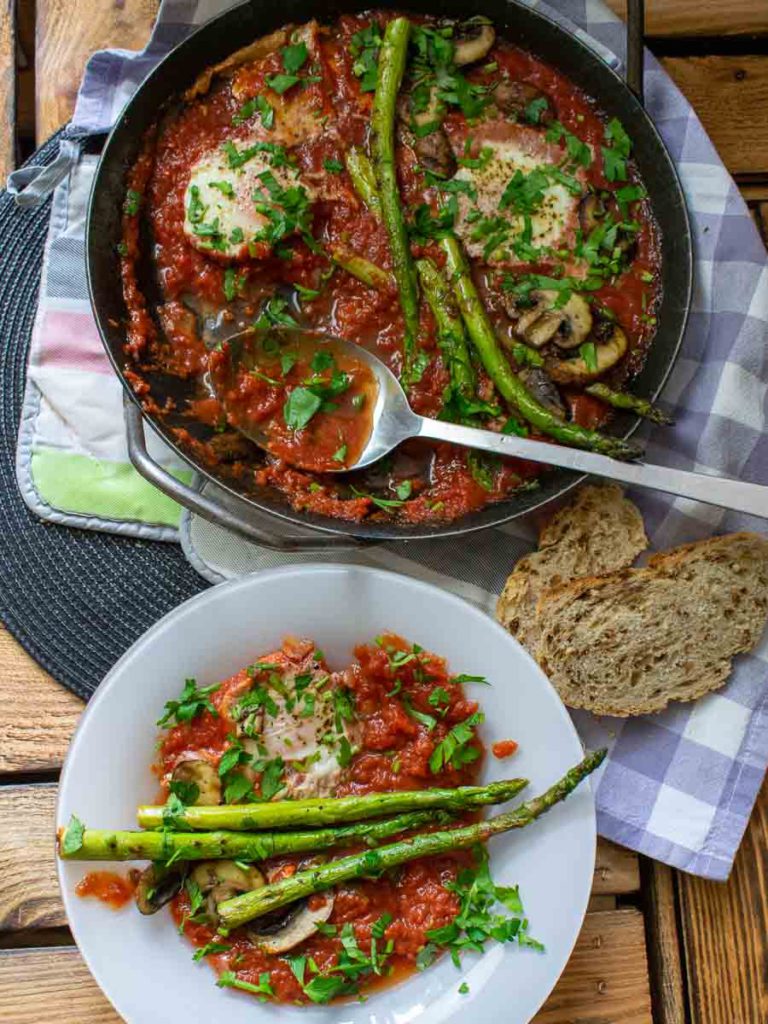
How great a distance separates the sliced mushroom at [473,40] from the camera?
3.69 meters

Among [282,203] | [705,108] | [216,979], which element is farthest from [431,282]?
[216,979]

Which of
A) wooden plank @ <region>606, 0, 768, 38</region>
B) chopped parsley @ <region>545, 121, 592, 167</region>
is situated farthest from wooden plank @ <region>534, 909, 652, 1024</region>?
wooden plank @ <region>606, 0, 768, 38</region>

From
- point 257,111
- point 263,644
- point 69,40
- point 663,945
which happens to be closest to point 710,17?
point 257,111

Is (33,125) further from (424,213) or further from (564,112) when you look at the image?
(564,112)

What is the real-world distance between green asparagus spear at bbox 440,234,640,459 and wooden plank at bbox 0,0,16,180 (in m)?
1.62

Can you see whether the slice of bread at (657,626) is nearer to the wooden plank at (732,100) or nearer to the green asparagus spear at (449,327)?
the green asparagus spear at (449,327)

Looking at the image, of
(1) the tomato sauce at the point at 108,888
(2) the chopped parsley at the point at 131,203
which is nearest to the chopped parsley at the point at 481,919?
(1) the tomato sauce at the point at 108,888

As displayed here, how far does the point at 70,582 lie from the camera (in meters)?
3.79

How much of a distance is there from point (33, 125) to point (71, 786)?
2412mm

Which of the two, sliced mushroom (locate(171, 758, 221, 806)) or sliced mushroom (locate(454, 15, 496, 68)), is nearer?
sliced mushroom (locate(171, 758, 221, 806))

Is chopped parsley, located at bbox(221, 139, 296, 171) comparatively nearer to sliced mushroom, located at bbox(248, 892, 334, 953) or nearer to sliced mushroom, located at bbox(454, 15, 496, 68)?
sliced mushroom, located at bbox(454, 15, 496, 68)

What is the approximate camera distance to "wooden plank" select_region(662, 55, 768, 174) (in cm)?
395

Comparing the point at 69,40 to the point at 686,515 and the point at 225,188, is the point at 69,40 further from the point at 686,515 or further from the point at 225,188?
the point at 686,515

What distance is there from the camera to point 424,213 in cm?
365
